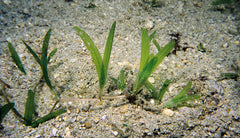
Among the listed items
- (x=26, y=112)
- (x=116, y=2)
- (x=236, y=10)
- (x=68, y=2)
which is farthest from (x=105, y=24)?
(x=236, y=10)

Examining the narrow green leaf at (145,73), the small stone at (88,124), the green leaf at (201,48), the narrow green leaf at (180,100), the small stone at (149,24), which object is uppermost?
the small stone at (149,24)

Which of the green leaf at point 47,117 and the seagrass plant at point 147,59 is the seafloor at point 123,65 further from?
the seagrass plant at point 147,59

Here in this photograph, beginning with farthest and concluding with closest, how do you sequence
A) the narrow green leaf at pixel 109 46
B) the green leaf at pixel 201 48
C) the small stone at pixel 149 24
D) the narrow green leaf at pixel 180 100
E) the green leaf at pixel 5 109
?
the small stone at pixel 149 24, the green leaf at pixel 201 48, the narrow green leaf at pixel 180 100, the narrow green leaf at pixel 109 46, the green leaf at pixel 5 109

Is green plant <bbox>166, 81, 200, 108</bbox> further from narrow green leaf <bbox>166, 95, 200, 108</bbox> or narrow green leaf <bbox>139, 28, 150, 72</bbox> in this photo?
narrow green leaf <bbox>139, 28, 150, 72</bbox>

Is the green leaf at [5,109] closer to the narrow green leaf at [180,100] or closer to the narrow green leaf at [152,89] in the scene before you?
the narrow green leaf at [152,89]

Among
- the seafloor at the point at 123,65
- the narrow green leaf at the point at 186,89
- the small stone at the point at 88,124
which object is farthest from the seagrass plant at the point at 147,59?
the small stone at the point at 88,124

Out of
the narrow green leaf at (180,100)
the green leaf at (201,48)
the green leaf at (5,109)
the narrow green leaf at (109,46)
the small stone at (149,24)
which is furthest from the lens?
the small stone at (149,24)

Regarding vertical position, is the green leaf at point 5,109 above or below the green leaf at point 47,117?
above

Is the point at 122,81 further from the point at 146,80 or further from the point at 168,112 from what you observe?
the point at 168,112

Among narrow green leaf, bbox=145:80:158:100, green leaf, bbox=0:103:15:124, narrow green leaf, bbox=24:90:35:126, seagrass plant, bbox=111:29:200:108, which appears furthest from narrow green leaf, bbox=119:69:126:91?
green leaf, bbox=0:103:15:124

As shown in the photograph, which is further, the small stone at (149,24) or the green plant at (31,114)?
the small stone at (149,24)
